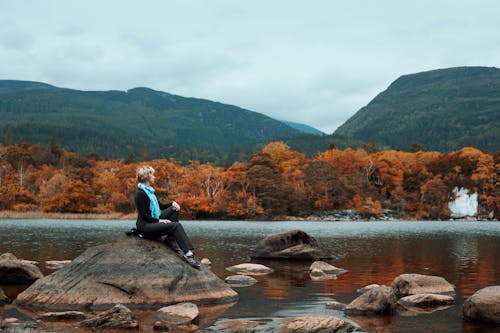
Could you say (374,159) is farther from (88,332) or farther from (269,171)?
(88,332)

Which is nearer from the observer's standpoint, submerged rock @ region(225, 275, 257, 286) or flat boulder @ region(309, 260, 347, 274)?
submerged rock @ region(225, 275, 257, 286)

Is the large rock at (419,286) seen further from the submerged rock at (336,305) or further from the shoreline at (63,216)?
the shoreline at (63,216)

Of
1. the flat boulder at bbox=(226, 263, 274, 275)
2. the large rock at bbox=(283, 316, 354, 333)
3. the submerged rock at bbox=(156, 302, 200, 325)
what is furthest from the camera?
the flat boulder at bbox=(226, 263, 274, 275)

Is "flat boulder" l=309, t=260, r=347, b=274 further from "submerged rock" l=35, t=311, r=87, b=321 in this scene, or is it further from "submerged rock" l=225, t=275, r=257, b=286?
"submerged rock" l=35, t=311, r=87, b=321

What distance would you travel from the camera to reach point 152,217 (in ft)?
58.2

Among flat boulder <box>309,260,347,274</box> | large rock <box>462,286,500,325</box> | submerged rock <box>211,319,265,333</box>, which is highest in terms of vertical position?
large rock <box>462,286,500,325</box>

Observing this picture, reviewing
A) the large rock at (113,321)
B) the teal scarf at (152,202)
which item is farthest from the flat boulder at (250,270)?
the large rock at (113,321)

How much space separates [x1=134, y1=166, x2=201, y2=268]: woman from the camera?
17.6m

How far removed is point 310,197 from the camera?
143 metres

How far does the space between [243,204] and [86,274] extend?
113 meters

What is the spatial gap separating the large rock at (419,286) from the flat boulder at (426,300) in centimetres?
158

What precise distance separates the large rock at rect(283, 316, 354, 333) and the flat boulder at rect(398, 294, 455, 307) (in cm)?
469

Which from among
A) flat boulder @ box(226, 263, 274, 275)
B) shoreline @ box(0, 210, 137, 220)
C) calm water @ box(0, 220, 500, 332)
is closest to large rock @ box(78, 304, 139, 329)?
calm water @ box(0, 220, 500, 332)

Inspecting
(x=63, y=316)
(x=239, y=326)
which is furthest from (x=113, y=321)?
(x=239, y=326)
